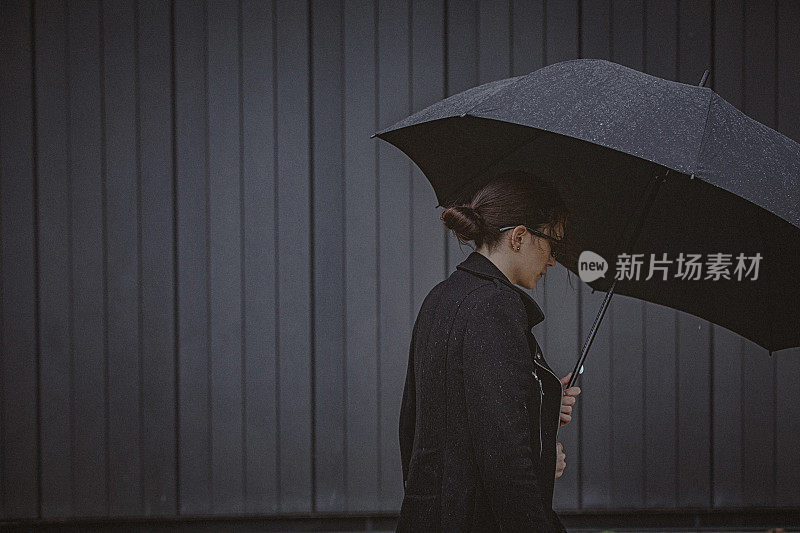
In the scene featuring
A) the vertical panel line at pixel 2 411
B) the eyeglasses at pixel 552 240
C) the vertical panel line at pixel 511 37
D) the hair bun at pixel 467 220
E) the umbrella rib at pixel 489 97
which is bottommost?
the vertical panel line at pixel 2 411

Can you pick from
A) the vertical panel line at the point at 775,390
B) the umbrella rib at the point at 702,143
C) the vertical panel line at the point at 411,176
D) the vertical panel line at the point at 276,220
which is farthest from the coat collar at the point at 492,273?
the vertical panel line at the point at 775,390

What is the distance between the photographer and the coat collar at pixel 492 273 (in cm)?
153

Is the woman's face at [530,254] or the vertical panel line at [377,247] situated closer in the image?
the woman's face at [530,254]

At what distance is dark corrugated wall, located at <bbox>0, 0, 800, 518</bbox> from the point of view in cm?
363

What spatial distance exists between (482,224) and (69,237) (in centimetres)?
289

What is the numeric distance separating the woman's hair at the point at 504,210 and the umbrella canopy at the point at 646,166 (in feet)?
0.51

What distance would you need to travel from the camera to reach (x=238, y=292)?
12.0ft

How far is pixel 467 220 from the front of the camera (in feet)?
5.11

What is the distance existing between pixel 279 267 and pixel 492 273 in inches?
90.8

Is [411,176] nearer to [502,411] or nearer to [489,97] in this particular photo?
[489,97]

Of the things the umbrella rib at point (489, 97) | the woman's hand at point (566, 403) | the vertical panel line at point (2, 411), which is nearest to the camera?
the umbrella rib at point (489, 97)

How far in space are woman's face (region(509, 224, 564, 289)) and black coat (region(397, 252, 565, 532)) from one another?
6 cm

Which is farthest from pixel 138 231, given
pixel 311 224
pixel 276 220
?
pixel 311 224

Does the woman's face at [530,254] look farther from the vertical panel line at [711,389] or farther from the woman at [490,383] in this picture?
the vertical panel line at [711,389]
